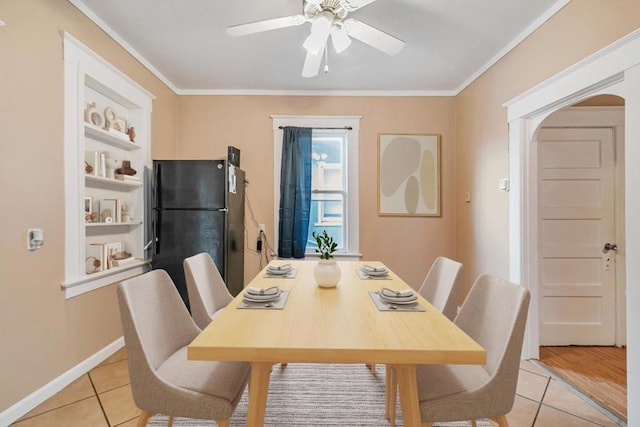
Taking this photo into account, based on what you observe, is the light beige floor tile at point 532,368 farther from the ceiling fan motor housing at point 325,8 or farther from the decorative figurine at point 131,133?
the decorative figurine at point 131,133

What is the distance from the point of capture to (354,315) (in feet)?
4.24

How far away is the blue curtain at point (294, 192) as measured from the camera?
368cm

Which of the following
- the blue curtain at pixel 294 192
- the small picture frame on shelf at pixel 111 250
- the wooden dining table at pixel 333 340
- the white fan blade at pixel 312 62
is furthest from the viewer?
the blue curtain at pixel 294 192

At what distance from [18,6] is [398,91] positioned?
3293 millimetres

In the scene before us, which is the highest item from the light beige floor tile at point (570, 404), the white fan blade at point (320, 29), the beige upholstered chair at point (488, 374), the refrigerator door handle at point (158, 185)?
the white fan blade at point (320, 29)

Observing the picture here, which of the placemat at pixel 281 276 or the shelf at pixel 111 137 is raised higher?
the shelf at pixel 111 137

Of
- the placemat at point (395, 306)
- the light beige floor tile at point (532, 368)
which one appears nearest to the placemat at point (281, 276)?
the placemat at point (395, 306)

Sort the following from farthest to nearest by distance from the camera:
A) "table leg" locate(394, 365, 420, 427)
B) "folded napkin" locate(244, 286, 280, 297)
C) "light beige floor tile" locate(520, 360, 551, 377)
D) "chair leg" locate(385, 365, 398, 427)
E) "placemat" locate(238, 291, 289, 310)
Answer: "light beige floor tile" locate(520, 360, 551, 377)
"chair leg" locate(385, 365, 398, 427)
"folded napkin" locate(244, 286, 280, 297)
"placemat" locate(238, 291, 289, 310)
"table leg" locate(394, 365, 420, 427)

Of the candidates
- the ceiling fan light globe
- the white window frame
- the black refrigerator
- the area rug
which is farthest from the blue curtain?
the ceiling fan light globe

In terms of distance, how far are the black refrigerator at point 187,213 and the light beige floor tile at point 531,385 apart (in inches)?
98.6

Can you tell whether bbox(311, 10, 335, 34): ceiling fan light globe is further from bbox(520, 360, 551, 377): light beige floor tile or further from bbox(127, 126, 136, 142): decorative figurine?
bbox(520, 360, 551, 377): light beige floor tile

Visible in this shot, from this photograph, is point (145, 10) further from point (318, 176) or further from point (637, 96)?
point (637, 96)

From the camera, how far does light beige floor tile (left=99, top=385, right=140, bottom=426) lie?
1.84 metres

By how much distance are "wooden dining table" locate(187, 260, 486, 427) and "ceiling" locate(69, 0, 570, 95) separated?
203cm
